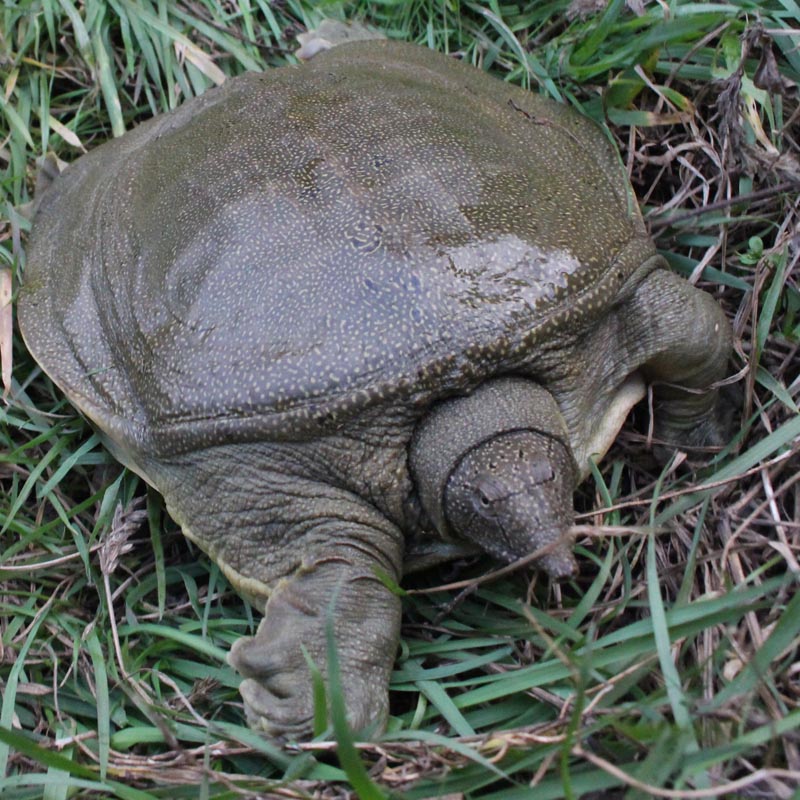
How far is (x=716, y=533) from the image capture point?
6.31 ft

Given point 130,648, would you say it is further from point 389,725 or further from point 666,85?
point 666,85

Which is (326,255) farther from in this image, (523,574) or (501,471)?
(523,574)

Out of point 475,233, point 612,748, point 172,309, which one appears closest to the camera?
point 612,748

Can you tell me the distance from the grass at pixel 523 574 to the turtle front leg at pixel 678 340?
11cm

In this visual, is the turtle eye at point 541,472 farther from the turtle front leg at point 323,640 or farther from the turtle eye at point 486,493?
the turtle front leg at point 323,640

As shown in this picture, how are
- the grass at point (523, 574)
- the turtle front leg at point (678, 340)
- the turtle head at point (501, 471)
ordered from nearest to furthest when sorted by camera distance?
the grass at point (523, 574)
the turtle head at point (501, 471)
the turtle front leg at point (678, 340)

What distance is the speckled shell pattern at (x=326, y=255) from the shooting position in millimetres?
1807

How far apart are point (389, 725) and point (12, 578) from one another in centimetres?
107

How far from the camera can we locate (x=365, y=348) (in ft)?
5.84

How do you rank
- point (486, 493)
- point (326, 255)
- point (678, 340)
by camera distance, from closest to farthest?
point (486, 493)
point (326, 255)
point (678, 340)

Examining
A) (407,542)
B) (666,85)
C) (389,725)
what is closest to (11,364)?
(407,542)

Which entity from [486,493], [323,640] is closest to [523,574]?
[486,493]

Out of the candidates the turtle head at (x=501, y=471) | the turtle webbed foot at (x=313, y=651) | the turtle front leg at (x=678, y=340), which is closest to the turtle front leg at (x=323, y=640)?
the turtle webbed foot at (x=313, y=651)

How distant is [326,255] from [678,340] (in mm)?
855
